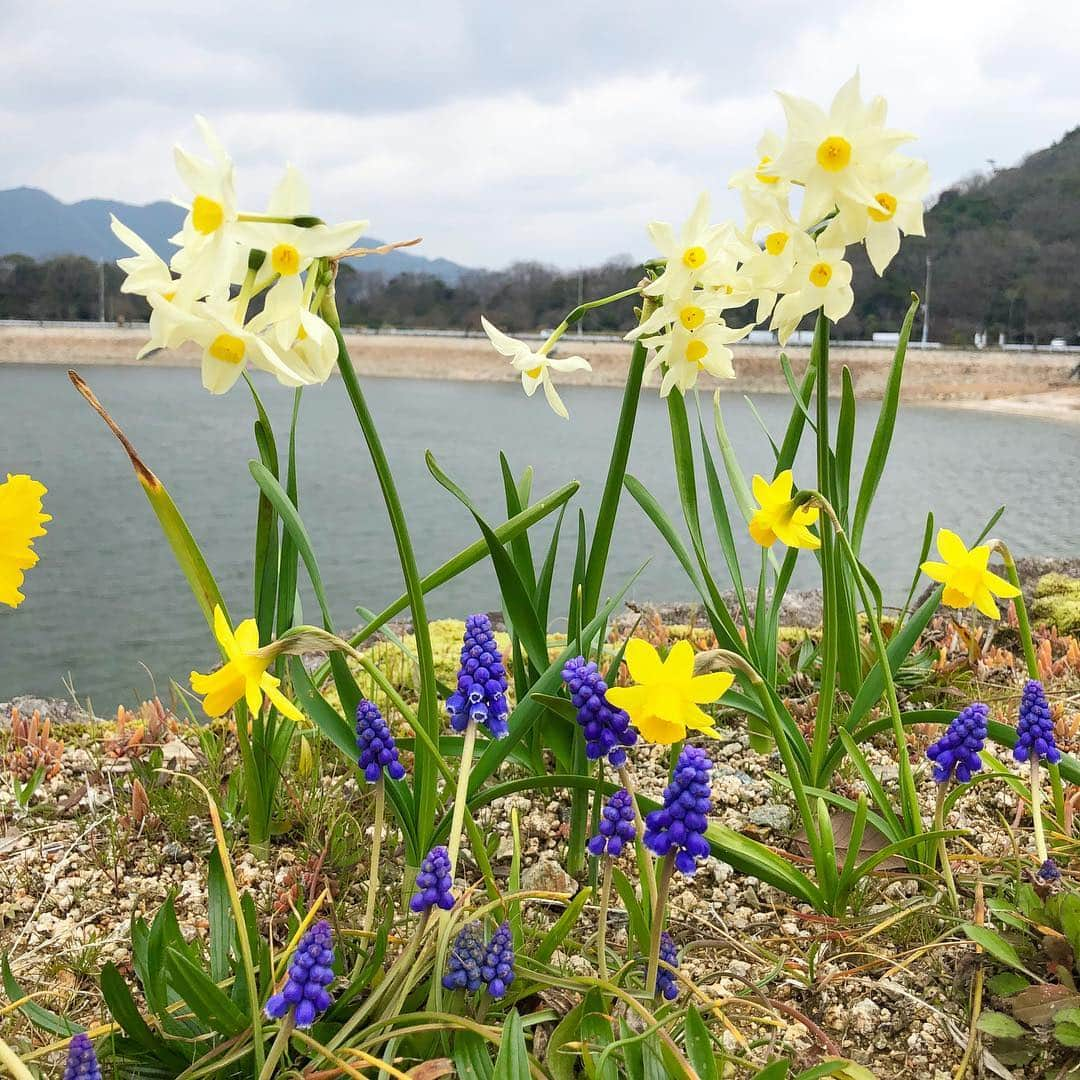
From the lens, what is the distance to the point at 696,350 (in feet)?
5.26

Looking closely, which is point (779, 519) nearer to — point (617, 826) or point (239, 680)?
point (617, 826)

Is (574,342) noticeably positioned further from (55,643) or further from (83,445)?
(55,643)

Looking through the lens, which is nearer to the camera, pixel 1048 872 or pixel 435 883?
pixel 435 883

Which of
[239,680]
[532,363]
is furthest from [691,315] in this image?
[239,680]

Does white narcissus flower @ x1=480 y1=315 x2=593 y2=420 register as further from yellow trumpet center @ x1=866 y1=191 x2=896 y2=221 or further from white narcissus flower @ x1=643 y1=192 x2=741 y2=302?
yellow trumpet center @ x1=866 y1=191 x2=896 y2=221

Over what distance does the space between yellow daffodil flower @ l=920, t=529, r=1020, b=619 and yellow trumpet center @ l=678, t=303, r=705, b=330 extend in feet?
1.84

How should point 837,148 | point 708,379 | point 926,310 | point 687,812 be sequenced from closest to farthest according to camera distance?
point 687,812 < point 837,148 < point 708,379 < point 926,310

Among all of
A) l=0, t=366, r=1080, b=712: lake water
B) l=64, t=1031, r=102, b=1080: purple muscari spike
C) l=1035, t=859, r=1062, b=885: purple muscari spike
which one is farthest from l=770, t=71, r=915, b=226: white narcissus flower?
l=0, t=366, r=1080, b=712: lake water

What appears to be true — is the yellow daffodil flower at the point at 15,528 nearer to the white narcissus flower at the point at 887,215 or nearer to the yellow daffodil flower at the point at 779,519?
the yellow daffodil flower at the point at 779,519

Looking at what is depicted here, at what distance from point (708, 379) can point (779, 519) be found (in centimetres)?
3115

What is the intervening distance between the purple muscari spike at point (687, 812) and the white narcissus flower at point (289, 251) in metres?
0.64

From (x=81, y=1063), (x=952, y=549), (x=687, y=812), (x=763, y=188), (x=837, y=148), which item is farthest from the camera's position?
(x=952, y=549)

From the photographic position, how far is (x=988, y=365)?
3497 cm

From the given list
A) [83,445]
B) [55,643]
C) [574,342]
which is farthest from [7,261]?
[55,643]
